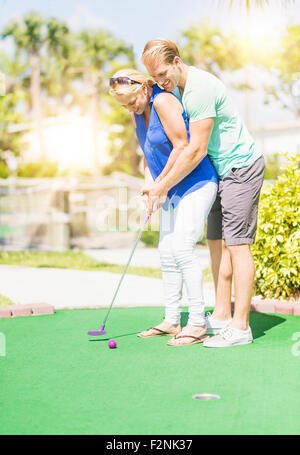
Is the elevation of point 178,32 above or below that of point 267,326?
above

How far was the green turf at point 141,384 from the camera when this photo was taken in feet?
8.33

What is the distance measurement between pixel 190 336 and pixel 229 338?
0.77ft

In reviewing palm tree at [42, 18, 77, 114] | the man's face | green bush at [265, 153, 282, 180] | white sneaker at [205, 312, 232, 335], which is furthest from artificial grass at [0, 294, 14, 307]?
palm tree at [42, 18, 77, 114]

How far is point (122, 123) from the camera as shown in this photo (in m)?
38.2

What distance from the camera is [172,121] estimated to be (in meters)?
3.82

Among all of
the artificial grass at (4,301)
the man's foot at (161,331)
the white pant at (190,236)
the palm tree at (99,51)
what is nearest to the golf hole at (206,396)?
the white pant at (190,236)

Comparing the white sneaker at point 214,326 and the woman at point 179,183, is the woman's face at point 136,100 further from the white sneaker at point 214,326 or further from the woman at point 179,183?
the white sneaker at point 214,326

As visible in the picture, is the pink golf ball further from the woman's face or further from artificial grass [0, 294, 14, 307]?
artificial grass [0, 294, 14, 307]

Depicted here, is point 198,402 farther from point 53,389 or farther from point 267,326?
point 267,326
